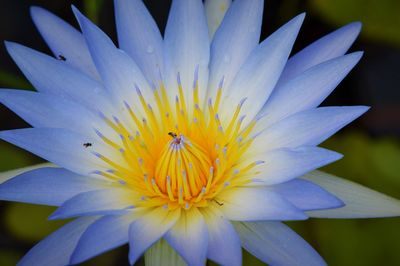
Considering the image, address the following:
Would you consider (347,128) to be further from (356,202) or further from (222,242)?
(222,242)

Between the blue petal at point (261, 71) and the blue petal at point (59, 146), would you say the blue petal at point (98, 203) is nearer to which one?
the blue petal at point (59, 146)

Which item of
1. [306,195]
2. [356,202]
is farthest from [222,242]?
[356,202]

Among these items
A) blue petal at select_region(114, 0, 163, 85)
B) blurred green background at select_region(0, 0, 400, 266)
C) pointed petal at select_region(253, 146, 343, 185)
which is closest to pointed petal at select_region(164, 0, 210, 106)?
blue petal at select_region(114, 0, 163, 85)

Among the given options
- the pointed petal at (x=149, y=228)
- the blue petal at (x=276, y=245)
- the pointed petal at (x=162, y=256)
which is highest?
the pointed petal at (x=149, y=228)

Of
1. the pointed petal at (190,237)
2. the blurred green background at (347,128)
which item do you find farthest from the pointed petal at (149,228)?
the blurred green background at (347,128)

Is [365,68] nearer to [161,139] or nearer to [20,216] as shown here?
[161,139]

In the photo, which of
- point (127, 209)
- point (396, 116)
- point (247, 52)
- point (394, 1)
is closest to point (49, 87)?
point (127, 209)

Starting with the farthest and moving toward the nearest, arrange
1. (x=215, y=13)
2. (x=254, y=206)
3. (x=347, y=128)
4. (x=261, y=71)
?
(x=347, y=128) < (x=215, y=13) < (x=261, y=71) < (x=254, y=206)
